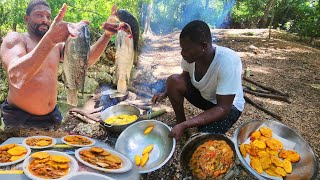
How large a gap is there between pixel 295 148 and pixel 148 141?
5.29 ft

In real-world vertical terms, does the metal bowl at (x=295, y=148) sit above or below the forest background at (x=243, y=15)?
below

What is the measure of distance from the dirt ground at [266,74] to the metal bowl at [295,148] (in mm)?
486

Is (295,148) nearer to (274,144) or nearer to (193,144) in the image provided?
(274,144)

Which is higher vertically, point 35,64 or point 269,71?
point 35,64

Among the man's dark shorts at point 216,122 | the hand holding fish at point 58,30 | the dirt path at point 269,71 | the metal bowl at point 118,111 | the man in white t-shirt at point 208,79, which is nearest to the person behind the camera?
the hand holding fish at point 58,30

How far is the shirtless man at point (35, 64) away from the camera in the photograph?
7.30 feet

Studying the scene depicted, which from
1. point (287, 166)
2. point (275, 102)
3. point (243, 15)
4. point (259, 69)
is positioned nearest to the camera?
point (287, 166)

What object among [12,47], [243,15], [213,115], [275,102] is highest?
[243,15]

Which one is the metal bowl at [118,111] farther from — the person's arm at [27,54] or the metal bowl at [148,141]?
the person's arm at [27,54]

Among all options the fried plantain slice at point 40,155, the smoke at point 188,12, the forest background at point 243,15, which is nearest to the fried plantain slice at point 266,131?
the fried plantain slice at point 40,155

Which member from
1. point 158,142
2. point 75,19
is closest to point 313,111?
point 158,142

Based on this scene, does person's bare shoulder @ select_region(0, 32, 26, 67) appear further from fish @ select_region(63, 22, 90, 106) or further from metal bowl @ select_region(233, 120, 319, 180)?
metal bowl @ select_region(233, 120, 319, 180)

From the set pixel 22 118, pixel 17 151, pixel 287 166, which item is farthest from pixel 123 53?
pixel 287 166

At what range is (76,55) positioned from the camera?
2.33 metres
